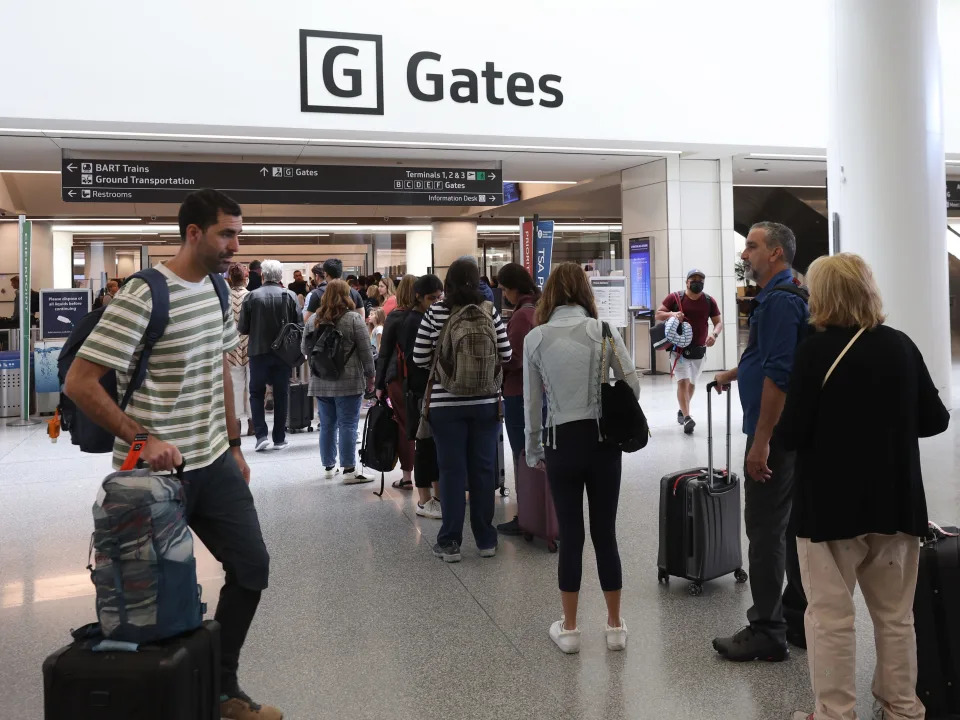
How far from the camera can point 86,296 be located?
12.0 metres

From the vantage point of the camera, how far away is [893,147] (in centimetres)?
828

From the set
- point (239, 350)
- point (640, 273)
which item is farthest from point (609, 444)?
point (640, 273)

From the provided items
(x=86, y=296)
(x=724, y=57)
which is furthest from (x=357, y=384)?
(x=724, y=57)

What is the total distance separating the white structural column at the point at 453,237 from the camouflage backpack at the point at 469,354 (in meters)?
17.4

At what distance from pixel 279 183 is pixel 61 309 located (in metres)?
3.61

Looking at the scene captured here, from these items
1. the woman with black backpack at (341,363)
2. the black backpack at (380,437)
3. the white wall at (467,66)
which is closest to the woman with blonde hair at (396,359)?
the black backpack at (380,437)

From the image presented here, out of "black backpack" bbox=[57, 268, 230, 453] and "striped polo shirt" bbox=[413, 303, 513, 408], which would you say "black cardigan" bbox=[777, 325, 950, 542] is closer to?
"black backpack" bbox=[57, 268, 230, 453]

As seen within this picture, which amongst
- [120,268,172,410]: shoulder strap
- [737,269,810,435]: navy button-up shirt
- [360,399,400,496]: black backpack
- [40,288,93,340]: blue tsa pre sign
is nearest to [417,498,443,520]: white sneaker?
[360,399,400,496]: black backpack

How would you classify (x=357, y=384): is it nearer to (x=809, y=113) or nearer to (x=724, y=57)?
(x=724, y=57)

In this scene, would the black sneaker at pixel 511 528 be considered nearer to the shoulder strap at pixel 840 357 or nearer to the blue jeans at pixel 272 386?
the shoulder strap at pixel 840 357

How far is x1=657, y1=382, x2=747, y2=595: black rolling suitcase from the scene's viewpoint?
14.4 feet

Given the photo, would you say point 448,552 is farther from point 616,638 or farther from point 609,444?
point 609,444

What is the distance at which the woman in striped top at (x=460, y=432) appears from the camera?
197 inches

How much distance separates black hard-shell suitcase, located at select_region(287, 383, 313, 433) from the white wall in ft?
11.7
